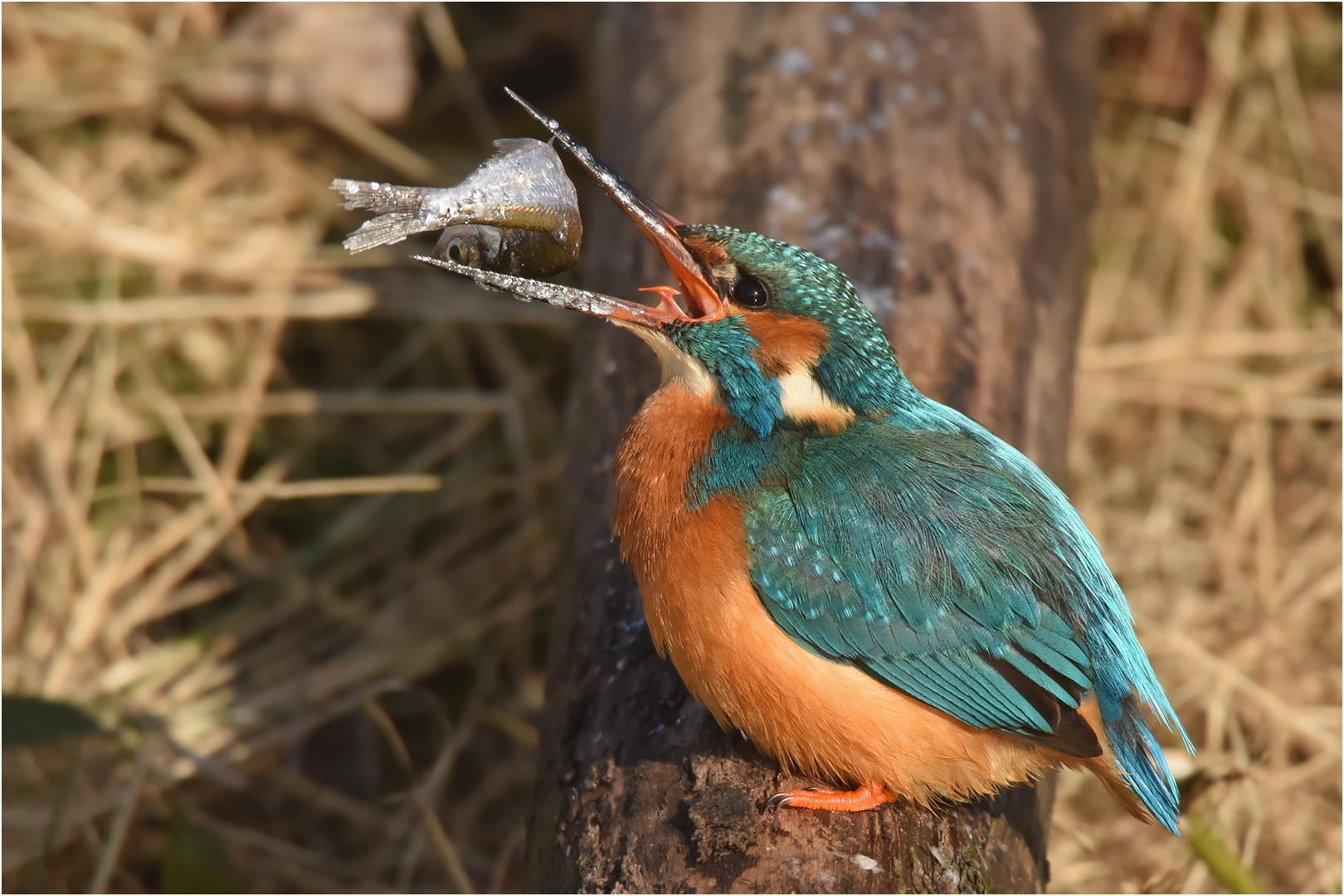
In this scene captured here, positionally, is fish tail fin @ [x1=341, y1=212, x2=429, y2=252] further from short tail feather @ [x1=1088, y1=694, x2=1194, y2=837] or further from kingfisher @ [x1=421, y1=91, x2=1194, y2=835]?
short tail feather @ [x1=1088, y1=694, x2=1194, y2=837]

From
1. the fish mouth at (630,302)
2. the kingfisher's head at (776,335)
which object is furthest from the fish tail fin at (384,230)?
the kingfisher's head at (776,335)

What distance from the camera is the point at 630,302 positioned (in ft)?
8.96

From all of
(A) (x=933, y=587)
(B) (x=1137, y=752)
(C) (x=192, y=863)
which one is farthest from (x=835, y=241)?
(C) (x=192, y=863)

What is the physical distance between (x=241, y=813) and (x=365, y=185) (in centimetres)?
225

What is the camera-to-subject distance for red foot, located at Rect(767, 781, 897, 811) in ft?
8.01

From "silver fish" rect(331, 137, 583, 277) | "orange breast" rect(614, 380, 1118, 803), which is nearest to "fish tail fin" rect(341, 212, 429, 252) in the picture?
"silver fish" rect(331, 137, 583, 277)

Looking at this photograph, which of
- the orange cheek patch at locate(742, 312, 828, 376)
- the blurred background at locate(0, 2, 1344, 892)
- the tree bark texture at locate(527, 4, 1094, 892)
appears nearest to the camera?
the tree bark texture at locate(527, 4, 1094, 892)

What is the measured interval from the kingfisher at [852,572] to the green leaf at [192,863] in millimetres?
1524

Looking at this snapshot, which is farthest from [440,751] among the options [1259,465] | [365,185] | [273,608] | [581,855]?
[1259,465]

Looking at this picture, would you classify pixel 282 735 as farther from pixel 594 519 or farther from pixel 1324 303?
pixel 1324 303

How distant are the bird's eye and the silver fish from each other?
0.39 metres

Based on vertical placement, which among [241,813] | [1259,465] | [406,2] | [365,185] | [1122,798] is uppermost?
[406,2]

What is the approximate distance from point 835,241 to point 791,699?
157 cm

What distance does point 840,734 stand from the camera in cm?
245
